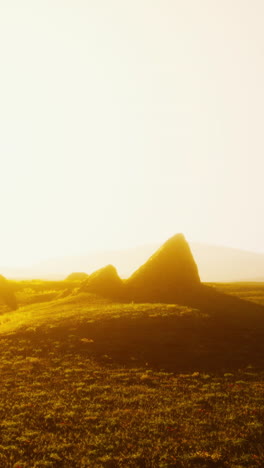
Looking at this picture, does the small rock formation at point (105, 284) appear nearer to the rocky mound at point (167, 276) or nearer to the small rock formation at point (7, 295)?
the rocky mound at point (167, 276)

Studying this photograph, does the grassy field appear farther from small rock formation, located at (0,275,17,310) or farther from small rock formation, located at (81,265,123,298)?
small rock formation, located at (0,275,17,310)

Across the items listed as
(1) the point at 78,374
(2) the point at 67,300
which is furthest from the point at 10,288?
(1) the point at 78,374

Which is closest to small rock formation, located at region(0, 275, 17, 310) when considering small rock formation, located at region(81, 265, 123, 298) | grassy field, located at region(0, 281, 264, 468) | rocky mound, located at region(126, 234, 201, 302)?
small rock formation, located at region(81, 265, 123, 298)

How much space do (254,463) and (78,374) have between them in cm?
1913

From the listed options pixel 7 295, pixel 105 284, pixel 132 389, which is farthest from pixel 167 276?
pixel 7 295

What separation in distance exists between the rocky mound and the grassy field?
8653mm

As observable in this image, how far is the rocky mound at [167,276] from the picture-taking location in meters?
65.9

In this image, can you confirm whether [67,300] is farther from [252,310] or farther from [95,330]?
[252,310]

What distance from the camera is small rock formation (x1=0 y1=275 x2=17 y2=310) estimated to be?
264ft

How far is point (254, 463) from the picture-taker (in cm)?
1989

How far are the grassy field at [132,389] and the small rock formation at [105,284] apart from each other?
12651mm

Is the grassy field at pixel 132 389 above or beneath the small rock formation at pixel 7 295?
beneath

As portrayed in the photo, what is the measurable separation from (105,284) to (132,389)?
42.2 m

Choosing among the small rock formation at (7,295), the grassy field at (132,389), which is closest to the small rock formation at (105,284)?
the grassy field at (132,389)
